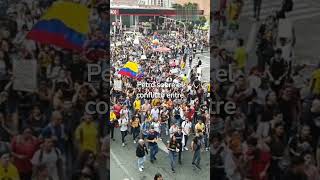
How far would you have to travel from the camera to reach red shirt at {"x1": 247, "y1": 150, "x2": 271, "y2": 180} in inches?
204

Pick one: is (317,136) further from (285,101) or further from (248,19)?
(248,19)

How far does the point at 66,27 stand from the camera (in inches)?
201

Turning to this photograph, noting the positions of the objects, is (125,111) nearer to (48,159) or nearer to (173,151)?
A: (173,151)

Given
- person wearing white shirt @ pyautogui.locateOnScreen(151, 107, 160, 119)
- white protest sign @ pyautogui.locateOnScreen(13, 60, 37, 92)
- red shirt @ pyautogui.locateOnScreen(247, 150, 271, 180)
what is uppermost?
white protest sign @ pyautogui.locateOnScreen(13, 60, 37, 92)

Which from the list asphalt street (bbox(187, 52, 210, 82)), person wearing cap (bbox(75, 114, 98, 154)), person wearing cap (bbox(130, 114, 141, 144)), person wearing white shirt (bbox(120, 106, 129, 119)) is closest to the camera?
person wearing cap (bbox(75, 114, 98, 154))

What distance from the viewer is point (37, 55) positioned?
510cm

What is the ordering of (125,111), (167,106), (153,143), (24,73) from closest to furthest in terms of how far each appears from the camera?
1. (24,73)
2. (153,143)
3. (167,106)
4. (125,111)

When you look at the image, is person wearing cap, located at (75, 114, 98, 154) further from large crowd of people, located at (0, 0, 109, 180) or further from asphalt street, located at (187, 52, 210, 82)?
asphalt street, located at (187, 52, 210, 82)

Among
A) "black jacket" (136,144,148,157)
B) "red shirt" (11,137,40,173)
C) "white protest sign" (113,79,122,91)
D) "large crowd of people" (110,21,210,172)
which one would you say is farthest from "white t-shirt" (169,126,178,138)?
"red shirt" (11,137,40,173)

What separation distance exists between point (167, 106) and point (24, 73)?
3726 mm

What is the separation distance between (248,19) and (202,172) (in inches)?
121

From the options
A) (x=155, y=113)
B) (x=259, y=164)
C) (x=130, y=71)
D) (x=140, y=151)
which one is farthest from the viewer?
(x=130, y=71)

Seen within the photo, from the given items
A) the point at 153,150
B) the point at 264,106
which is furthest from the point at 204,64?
the point at 264,106

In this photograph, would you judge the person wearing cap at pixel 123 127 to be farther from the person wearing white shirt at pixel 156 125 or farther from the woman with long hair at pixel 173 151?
the woman with long hair at pixel 173 151
